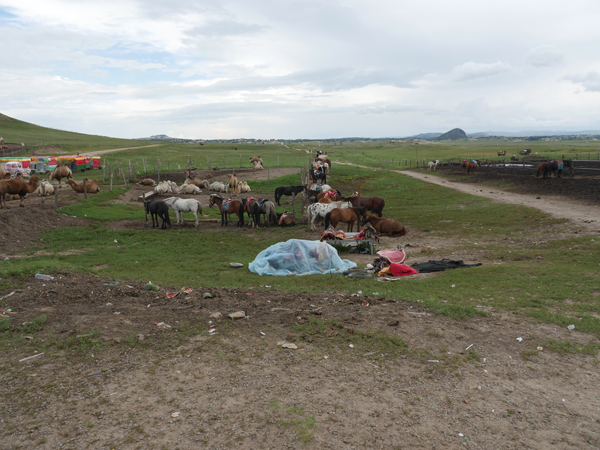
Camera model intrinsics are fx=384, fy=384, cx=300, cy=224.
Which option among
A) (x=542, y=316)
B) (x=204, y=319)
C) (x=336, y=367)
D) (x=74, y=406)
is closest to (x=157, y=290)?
(x=204, y=319)

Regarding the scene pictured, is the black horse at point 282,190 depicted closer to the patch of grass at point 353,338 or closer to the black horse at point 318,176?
the black horse at point 318,176

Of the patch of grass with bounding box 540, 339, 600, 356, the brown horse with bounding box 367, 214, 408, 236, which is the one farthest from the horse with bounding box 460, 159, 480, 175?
the patch of grass with bounding box 540, 339, 600, 356

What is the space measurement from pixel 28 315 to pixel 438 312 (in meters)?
8.68

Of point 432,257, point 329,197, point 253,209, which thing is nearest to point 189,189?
point 253,209

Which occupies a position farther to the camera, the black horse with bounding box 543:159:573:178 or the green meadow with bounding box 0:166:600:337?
the black horse with bounding box 543:159:573:178

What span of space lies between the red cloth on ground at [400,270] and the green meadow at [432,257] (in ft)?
2.31

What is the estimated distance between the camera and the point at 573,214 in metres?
20.1

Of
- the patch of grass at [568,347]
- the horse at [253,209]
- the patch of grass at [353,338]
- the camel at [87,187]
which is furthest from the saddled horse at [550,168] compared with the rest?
the camel at [87,187]

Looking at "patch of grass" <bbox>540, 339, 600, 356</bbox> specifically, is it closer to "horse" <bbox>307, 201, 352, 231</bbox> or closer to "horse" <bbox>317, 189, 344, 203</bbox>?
"horse" <bbox>307, 201, 352, 231</bbox>

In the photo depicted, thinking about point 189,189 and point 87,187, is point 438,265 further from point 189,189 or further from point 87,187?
point 87,187

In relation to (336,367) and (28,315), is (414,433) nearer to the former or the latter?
(336,367)

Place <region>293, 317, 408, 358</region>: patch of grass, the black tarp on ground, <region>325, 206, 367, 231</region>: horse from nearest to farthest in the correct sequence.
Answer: <region>293, 317, 408, 358</region>: patch of grass < the black tarp on ground < <region>325, 206, 367, 231</region>: horse

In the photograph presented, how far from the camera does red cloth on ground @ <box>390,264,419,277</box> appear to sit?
12.0 meters

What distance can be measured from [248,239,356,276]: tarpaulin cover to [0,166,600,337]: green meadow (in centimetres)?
64
